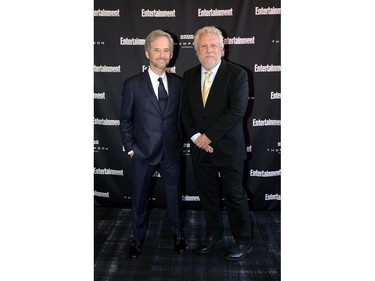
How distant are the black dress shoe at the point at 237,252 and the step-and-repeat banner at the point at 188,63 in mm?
1391

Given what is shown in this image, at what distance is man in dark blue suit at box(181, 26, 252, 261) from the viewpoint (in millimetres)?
2965

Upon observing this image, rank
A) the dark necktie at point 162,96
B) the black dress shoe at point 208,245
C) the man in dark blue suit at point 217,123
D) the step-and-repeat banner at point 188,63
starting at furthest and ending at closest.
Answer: the step-and-repeat banner at point 188,63 < the black dress shoe at point 208,245 < the dark necktie at point 162,96 < the man in dark blue suit at point 217,123

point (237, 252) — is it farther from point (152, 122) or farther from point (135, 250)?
point (152, 122)

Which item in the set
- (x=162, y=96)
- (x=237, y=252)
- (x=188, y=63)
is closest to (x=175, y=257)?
(x=237, y=252)

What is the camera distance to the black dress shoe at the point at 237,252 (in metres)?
3.21

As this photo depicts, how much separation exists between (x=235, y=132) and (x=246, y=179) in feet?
5.46

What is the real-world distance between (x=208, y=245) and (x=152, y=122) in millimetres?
1203

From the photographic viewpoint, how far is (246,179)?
4.60m

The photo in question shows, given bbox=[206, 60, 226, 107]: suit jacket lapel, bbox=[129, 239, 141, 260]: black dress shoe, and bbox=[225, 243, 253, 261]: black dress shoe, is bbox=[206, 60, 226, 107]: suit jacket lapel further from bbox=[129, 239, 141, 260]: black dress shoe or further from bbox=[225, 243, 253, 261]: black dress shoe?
bbox=[129, 239, 141, 260]: black dress shoe

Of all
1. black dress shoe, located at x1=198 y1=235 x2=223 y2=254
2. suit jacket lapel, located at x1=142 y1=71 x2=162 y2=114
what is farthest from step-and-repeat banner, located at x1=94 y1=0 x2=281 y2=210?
suit jacket lapel, located at x1=142 y1=71 x2=162 y2=114

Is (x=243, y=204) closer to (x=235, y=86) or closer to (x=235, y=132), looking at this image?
(x=235, y=132)

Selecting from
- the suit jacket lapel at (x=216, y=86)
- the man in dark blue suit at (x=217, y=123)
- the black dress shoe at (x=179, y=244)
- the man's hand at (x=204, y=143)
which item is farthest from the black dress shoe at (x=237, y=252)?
the suit jacket lapel at (x=216, y=86)

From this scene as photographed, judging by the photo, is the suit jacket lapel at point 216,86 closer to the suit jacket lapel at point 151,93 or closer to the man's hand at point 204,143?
the man's hand at point 204,143

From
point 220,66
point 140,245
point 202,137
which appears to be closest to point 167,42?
point 220,66
